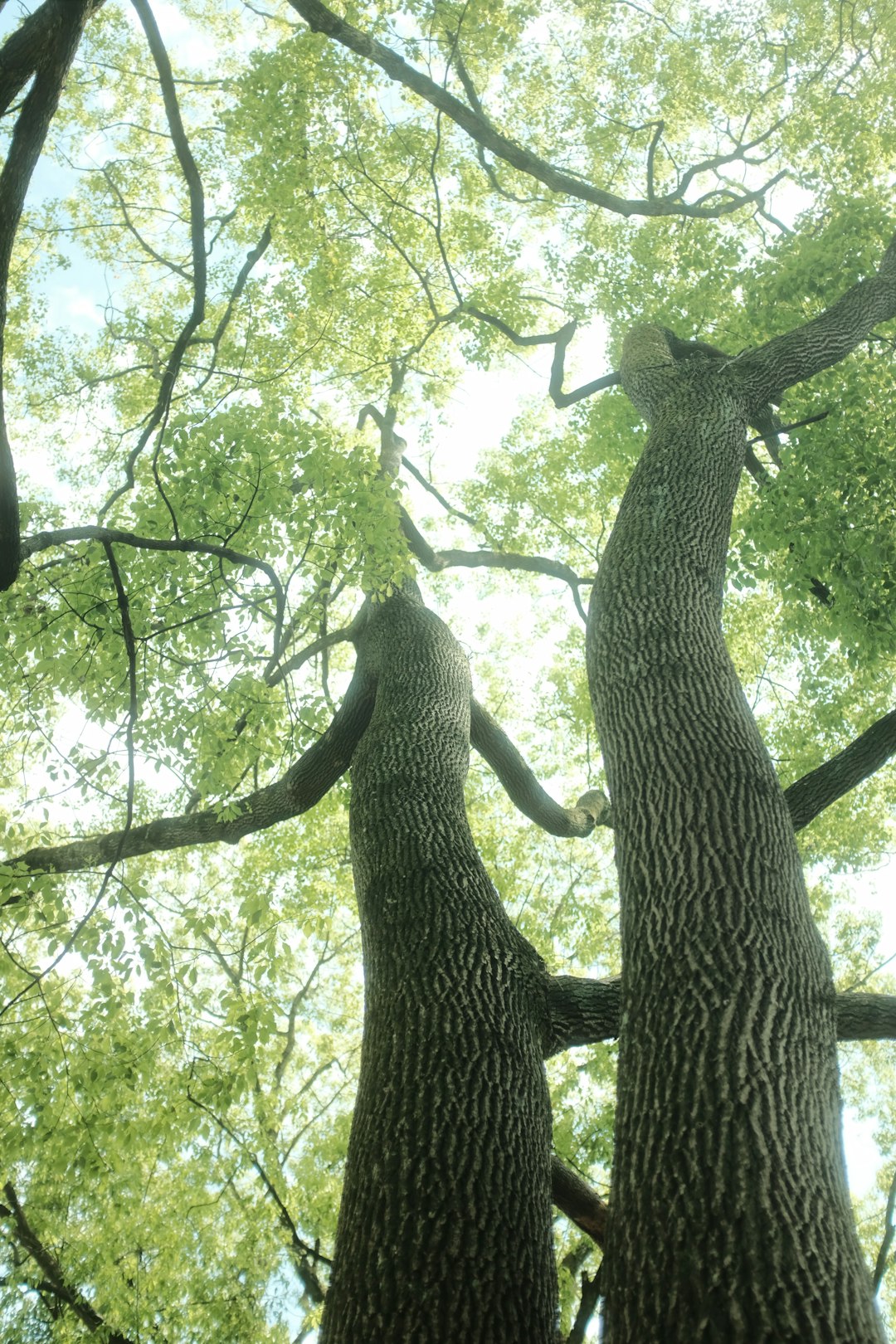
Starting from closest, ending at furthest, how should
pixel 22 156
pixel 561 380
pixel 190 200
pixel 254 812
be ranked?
1. pixel 22 156
2. pixel 254 812
3. pixel 190 200
4. pixel 561 380

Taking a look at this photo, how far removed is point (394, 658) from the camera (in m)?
6.68

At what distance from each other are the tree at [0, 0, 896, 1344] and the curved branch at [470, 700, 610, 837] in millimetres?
Result: 42

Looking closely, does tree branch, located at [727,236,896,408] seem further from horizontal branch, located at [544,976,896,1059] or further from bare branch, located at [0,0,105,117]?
bare branch, located at [0,0,105,117]

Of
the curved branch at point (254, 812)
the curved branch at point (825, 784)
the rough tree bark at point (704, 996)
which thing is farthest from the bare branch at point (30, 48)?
the curved branch at point (825, 784)

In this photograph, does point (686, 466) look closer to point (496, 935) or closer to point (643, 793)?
point (643, 793)

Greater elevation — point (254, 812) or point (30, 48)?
point (30, 48)

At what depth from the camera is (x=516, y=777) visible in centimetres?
802

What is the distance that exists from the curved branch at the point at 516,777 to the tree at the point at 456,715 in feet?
0.14

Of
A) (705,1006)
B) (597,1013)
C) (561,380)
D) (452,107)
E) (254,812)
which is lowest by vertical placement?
(705,1006)

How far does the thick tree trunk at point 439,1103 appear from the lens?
2576mm

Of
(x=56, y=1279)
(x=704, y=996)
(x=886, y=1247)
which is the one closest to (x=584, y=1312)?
(x=886, y=1247)

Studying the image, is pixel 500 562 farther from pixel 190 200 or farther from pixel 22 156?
pixel 22 156

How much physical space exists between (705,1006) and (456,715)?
3.45m

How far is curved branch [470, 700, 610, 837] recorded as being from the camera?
26.0ft
